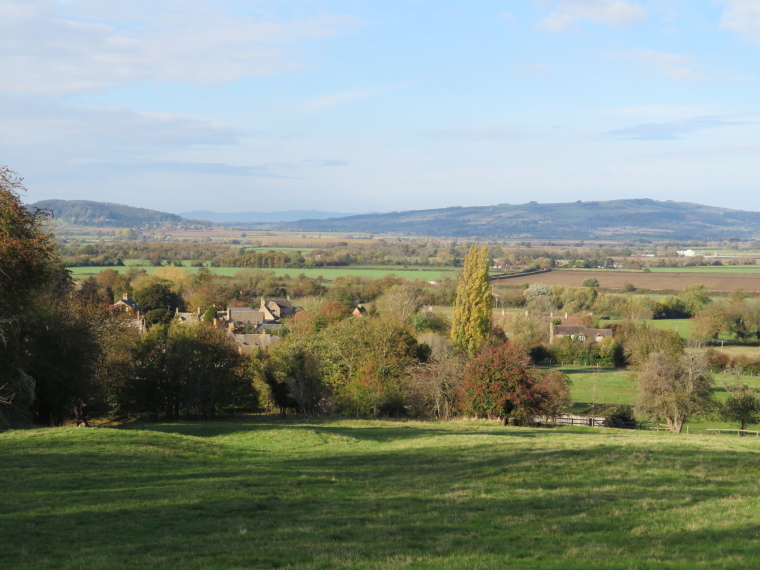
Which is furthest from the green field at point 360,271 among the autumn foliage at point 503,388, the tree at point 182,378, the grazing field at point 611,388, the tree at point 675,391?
the autumn foliage at point 503,388

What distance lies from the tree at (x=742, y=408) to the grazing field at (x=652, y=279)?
80.0m

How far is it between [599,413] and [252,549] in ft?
136

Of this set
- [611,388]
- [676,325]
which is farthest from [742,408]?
[676,325]

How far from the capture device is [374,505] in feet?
42.8

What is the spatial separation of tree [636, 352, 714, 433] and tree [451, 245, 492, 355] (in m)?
13.9

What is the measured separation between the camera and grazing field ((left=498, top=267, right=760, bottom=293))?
12550 cm

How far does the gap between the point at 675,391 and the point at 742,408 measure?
4.45 meters

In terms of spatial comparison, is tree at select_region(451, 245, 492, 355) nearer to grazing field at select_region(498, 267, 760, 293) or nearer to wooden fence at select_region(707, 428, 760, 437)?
wooden fence at select_region(707, 428, 760, 437)

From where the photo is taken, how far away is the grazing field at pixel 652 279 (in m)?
126

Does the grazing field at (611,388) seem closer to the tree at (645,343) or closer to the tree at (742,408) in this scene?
the tree at (742,408)

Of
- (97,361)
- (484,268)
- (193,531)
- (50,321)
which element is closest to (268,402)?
(97,361)

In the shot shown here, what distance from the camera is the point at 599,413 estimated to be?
47.4 metres

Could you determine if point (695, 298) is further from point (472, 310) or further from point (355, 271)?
point (355, 271)

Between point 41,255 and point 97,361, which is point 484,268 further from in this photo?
point 41,255
